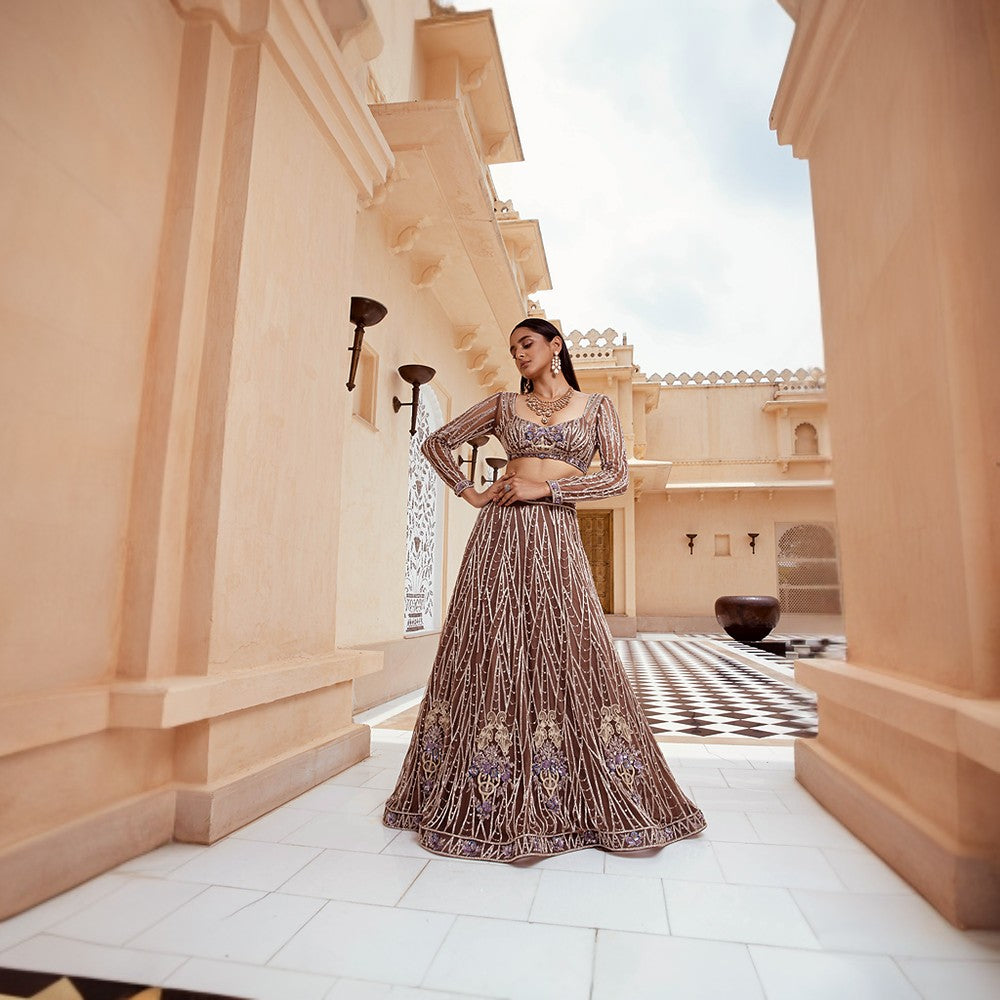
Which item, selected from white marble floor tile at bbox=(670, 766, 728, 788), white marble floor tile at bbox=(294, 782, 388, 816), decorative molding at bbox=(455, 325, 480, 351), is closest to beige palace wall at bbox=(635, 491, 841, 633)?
decorative molding at bbox=(455, 325, 480, 351)

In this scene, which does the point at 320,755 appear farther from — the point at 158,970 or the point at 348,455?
the point at 348,455

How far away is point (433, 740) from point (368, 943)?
72 centimetres

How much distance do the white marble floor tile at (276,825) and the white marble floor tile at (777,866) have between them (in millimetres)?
1262

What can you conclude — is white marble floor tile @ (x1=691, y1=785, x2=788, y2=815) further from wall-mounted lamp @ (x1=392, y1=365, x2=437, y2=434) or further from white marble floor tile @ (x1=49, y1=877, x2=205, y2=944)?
wall-mounted lamp @ (x1=392, y1=365, x2=437, y2=434)

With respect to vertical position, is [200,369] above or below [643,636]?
above

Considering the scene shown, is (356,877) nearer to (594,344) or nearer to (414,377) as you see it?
(414,377)

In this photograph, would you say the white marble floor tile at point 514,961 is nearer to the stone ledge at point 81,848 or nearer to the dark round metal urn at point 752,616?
the stone ledge at point 81,848

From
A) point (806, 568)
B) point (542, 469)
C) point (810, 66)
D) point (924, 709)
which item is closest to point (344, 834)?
point (542, 469)

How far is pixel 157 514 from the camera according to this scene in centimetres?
186

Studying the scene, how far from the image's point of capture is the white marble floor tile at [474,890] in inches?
58.1

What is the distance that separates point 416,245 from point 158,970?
190 inches

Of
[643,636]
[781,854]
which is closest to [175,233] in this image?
[781,854]

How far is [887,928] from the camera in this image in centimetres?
140

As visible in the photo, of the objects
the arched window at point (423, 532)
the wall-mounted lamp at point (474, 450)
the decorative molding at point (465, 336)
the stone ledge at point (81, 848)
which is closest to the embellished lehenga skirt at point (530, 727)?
the stone ledge at point (81, 848)
